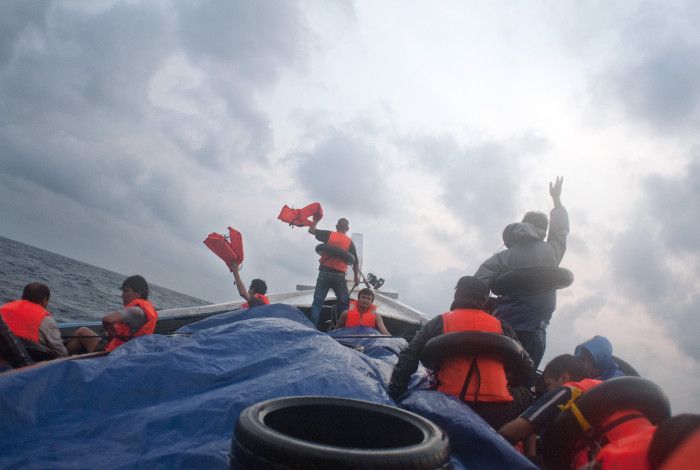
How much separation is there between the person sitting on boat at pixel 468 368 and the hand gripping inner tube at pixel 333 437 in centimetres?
115

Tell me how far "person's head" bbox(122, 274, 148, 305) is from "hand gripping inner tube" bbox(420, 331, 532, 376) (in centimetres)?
417

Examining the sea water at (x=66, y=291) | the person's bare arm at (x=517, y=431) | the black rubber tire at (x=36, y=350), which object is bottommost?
the sea water at (x=66, y=291)

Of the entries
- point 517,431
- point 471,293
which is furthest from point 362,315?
point 517,431

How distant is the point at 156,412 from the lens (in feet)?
7.84

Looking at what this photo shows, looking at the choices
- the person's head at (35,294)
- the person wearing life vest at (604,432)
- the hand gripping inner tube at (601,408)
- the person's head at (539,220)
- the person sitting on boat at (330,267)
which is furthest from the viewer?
the person sitting on boat at (330,267)

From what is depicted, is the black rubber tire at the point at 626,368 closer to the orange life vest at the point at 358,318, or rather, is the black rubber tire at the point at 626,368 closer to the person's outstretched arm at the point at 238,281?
the orange life vest at the point at 358,318

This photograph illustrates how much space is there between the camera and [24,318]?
5117mm

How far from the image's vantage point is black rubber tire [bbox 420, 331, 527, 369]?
9.89 feet

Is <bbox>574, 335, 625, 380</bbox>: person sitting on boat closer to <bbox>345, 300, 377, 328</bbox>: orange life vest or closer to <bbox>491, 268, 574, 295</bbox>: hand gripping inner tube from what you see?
<bbox>491, 268, 574, 295</bbox>: hand gripping inner tube

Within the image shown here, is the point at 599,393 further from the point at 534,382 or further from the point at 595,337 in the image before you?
the point at 534,382

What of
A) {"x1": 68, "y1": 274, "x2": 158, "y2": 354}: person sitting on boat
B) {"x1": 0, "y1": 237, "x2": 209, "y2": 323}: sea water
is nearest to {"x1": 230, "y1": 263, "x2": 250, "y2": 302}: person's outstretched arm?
{"x1": 68, "y1": 274, "x2": 158, "y2": 354}: person sitting on boat

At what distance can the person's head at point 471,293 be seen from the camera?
343 centimetres

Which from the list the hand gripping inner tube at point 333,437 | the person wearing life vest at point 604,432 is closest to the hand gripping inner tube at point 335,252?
the person wearing life vest at point 604,432

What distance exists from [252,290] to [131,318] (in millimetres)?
3143
